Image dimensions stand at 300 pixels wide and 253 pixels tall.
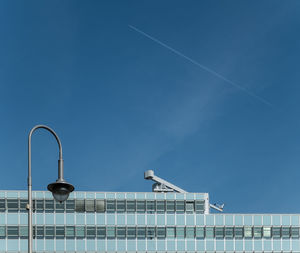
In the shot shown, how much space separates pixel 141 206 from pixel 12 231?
1502 centimetres

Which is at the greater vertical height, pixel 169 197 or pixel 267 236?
pixel 169 197

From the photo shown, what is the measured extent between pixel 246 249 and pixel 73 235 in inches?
803

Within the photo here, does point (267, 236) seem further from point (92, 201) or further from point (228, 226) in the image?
point (92, 201)

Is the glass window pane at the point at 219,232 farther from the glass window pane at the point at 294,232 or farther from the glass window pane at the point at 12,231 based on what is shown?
the glass window pane at the point at 12,231

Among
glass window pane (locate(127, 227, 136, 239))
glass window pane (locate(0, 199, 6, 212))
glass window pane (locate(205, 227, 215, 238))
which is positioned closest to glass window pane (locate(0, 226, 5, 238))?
glass window pane (locate(0, 199, 6, 212))

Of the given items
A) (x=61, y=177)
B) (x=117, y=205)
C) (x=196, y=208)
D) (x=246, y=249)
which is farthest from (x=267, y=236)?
(x=61, y=177)

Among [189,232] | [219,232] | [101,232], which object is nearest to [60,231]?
[101,232]

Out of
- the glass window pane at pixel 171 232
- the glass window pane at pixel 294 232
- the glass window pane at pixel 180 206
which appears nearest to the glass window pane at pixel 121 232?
the glass window pane at pixel 171 232

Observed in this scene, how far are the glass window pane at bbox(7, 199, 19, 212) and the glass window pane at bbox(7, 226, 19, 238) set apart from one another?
201cm

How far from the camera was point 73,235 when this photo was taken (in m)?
65.8

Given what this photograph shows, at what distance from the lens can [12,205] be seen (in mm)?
65688

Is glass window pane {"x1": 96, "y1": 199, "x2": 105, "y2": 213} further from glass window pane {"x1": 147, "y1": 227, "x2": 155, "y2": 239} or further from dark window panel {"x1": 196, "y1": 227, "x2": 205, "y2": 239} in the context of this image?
dark window panel {"x1": 196, "y1": 227, "x2": 205, "y2": 239}

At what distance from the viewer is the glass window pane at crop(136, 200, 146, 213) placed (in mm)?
67500

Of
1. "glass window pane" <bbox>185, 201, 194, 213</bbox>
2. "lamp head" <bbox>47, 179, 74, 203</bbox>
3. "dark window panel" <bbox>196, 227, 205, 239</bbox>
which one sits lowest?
"lamp head" <bbox>47, 179, 74, 203</bbox>
